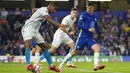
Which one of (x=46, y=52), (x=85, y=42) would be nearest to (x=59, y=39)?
(x=85, y=42)

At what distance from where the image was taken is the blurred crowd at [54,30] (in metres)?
35.2

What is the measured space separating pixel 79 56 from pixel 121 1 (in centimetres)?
1066

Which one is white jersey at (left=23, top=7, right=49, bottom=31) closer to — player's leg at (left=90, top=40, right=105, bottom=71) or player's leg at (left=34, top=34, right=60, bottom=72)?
player's leg at (left=34, top=34, right=60, bottom=72)

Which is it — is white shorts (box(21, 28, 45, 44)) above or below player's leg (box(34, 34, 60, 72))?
above

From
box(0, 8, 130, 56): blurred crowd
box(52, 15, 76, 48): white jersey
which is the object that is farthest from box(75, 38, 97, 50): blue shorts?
box(0, 8, 130, 56): blurred crowd

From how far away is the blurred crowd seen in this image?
35250 mm

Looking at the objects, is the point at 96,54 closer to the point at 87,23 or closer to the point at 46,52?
the point at 87,23

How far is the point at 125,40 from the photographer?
124ft

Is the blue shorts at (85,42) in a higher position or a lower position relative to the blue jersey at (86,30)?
lower

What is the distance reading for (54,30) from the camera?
123 ft

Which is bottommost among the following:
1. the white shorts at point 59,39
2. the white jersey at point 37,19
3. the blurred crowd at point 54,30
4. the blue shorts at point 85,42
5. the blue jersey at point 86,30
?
the blurred crowd at point 54,30

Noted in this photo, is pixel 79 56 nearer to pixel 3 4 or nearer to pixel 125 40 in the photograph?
pixel 125 40

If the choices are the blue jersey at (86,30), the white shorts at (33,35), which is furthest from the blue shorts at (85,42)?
the white shorts at (33,35)

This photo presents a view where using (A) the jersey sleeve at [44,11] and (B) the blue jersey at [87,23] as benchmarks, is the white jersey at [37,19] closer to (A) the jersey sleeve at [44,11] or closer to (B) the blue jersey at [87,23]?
(A) the jersey sleeve at [44,11]
